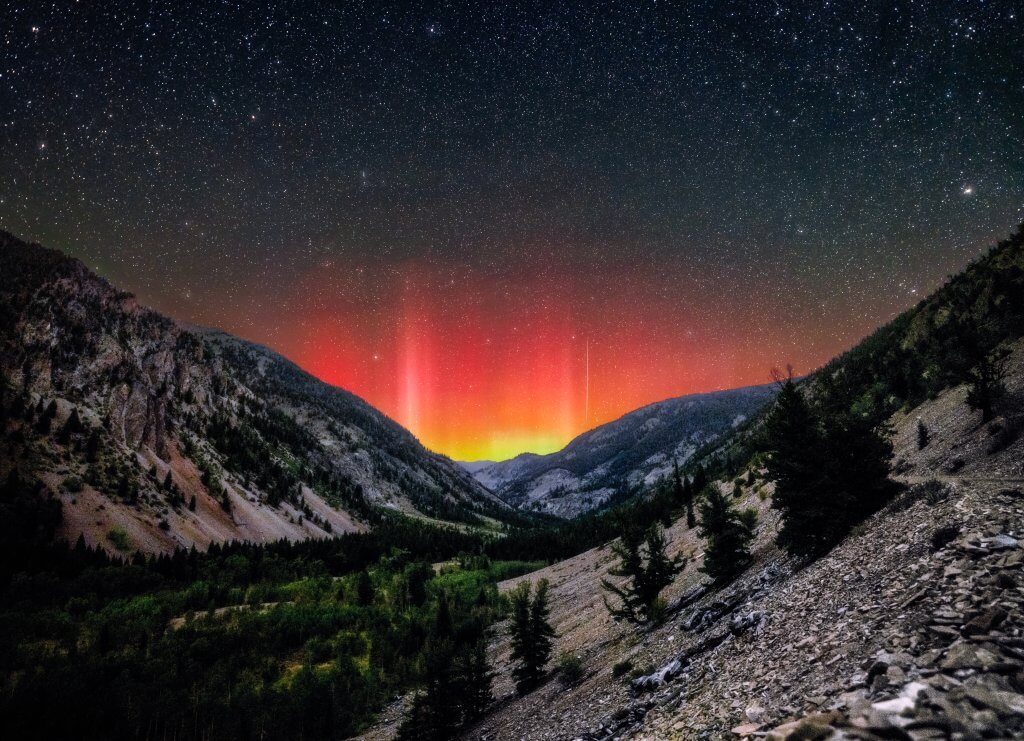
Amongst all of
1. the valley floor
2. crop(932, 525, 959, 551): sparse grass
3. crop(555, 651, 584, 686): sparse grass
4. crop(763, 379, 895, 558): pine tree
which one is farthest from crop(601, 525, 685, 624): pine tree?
crop(932, 525, 959, 551): sparse grass

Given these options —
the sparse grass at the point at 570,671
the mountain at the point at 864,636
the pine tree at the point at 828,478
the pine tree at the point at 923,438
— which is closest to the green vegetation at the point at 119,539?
the mountain at the point at 864,636

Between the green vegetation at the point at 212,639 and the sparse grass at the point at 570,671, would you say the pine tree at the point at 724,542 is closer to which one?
the sparse grass at the point at 570,671

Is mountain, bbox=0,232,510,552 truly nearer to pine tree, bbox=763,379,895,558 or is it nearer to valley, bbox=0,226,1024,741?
valley, bbox=0,226,1024,741

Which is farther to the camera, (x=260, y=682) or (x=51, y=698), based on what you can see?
(x=260, y=682)

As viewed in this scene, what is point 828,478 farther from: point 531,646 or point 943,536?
point 531,646

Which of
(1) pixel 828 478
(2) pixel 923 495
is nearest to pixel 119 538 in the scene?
(1) pixel 828 478

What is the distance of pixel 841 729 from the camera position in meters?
6.33

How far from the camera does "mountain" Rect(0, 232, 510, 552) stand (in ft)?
289

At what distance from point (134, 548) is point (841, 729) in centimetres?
10949

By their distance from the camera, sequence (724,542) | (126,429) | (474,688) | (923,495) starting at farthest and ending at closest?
(126,429), (474,688), (724,542), (923,495)

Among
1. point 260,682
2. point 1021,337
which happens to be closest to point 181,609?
point 260,682

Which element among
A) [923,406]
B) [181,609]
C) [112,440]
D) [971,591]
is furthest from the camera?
[112,440]

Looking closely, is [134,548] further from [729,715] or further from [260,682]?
[729,715]

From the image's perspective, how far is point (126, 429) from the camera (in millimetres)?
111125
